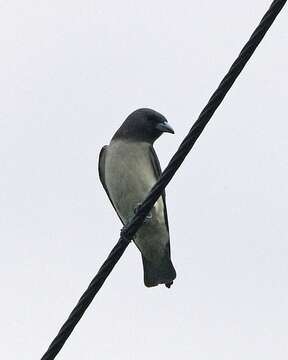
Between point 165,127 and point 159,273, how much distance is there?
151cm

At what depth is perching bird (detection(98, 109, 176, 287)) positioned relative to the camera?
36.4ft

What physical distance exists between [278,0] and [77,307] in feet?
6.99

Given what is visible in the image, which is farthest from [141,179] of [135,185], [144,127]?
[144,127]

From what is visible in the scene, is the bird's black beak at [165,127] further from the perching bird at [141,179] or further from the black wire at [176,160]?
the black wire at [176,160]

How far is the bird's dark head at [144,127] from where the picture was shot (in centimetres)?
1159

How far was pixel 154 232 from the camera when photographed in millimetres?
11414

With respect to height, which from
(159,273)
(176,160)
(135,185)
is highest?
(176,160)

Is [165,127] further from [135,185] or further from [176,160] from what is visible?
[176,160]

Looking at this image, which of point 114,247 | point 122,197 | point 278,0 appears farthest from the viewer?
point 122,197

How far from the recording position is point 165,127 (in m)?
11.7

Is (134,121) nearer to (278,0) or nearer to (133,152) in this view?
(133,152)

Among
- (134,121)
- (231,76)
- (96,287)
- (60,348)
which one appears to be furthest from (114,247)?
(134,121)

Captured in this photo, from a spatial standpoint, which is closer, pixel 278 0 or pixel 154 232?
pixel 278 0

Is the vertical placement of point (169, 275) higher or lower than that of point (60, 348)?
lower
